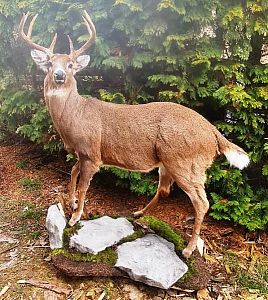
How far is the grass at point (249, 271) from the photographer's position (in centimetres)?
448

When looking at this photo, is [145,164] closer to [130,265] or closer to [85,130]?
[85,130]

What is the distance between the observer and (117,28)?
4.98 metres

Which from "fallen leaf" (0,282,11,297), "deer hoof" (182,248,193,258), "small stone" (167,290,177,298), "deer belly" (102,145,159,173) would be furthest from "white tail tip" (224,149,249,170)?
"fallen leaf" (0,282,11,297)

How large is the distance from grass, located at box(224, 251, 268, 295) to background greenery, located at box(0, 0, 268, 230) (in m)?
0.38

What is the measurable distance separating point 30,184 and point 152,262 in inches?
99.5

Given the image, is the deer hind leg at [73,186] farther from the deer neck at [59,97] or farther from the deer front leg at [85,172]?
the deer neck at [59,97]

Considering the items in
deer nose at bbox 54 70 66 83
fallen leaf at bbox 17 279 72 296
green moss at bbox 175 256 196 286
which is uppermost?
deer nose at bbox 54 70 66 83

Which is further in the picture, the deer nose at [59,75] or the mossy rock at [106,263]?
Answer: the mossy rock at [106,263]

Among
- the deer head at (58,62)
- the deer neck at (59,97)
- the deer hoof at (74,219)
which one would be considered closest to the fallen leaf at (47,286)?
the deer hoof at (74,219)

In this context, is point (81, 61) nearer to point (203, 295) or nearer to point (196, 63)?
point (196, 63)

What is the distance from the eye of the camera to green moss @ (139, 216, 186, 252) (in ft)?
14.7

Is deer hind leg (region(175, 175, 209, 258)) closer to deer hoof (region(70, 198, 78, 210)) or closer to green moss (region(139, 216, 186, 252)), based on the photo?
green moss (region(139, 216, 186, 252))

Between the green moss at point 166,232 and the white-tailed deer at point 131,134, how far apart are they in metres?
0.15

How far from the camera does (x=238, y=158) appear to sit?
414 centimetres
